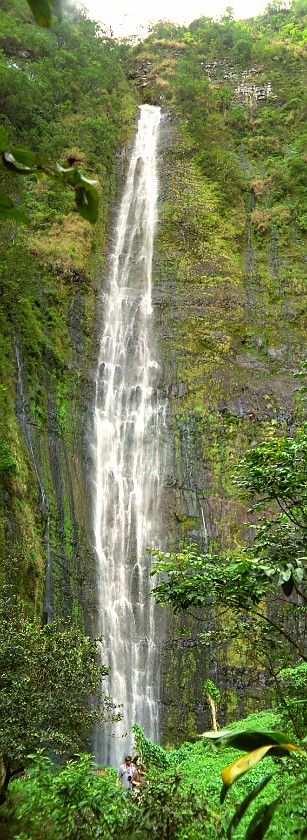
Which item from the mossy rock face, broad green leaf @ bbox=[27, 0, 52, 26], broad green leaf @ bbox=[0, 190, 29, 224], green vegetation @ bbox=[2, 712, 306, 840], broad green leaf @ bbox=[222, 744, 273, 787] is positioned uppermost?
the mossy rock face

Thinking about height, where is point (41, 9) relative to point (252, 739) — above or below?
above

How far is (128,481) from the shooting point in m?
16.6

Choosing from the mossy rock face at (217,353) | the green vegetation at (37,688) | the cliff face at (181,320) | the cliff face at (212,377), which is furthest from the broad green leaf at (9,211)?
the cliff face at (212,377)

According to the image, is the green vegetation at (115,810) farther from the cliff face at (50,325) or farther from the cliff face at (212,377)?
the cliff face at (212,377)

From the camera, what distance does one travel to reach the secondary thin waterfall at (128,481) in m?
13.6

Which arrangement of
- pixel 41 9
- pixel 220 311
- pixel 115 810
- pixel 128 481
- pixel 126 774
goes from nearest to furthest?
pixel 41 9 → pixel 115 810 → pixel 126 774 → pixel 128 481 → pixel 220 311

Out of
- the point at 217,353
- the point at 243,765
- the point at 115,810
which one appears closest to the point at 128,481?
the point at 217,353

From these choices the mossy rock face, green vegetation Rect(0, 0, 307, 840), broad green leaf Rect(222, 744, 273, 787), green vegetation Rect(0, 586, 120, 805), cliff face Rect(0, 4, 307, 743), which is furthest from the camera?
the mossy rock face

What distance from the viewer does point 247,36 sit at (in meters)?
33.2

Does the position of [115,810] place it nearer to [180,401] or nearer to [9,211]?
[9,211]

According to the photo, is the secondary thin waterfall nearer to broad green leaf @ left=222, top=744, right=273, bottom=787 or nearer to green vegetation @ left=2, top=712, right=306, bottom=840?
green vegetation @ left=2, top=712, right=306, bottom=840

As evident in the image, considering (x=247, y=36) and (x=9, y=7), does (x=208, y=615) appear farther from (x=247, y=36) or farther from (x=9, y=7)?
(x=247, y=36)

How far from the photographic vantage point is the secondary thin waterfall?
44.7ft

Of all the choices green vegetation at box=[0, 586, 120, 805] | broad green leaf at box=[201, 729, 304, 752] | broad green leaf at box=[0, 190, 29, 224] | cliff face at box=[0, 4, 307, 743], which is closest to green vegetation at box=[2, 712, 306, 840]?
green vegetation at box=[0, 586, 120, 805]
